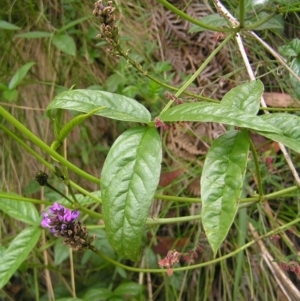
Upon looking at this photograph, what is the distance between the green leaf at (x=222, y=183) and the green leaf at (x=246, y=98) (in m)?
0.05

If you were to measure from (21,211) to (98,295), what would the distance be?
0.33 m

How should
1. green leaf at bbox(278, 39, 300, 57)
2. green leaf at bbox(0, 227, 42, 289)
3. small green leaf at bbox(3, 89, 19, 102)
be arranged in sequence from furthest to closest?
small green leaf at bbox(3, 89, 19, 102)
green leaf at bbox(278, 39, 300, 57)
green leaf at bbox(0, 227, 42, 289)

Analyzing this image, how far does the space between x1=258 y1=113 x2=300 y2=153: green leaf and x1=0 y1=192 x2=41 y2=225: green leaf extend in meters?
0.54

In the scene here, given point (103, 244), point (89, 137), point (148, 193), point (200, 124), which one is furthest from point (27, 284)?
point (148, 193)

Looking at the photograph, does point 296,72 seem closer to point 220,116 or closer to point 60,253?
point 220,116

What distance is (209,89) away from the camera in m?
1.62

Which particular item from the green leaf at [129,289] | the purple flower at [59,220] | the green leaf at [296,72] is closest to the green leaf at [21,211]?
the purple flower at [59,220]

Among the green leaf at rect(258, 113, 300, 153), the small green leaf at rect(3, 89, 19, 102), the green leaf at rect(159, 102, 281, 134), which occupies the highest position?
the green leaf at rect(159, 102, 281, 134)

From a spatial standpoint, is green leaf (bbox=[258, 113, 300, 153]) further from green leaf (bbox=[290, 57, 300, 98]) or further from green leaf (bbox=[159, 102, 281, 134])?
green leaf (bbox=[290, 57, 300, 98])

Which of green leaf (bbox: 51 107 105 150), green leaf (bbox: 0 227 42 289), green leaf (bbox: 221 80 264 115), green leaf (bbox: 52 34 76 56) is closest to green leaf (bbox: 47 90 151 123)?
green leaf (bbox: 51 107 105 150)

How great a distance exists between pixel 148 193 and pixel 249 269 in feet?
2.58

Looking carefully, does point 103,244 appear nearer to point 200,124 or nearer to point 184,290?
point 184,290

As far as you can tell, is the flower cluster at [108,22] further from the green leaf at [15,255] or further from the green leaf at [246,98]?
the green leaf at [15,255]

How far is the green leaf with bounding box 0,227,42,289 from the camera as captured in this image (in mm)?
981
